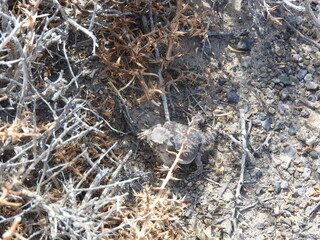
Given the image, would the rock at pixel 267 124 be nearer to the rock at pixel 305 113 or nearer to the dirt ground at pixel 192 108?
the dirt ground at pixel 192 108

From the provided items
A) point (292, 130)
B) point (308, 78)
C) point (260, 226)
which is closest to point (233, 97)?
point (292, 130)

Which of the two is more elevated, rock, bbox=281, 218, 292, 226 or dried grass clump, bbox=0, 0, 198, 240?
dried grass clump, bbox=0, 0, 198, 240

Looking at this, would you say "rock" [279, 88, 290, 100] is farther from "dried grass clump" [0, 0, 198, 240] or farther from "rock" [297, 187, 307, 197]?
"dried grass clump" [0, 0, 198, 240]

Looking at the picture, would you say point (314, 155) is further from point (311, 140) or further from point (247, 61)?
point (247, 61)

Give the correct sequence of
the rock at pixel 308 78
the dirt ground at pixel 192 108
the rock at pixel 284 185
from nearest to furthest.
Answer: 1. the dirt ground at pixel 192 108
2. the rock at pixel 284 185
3. the rock at pixel 308 78

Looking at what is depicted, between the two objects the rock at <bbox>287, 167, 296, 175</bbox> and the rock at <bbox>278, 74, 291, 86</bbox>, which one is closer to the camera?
the rock at <bbox>287, 167, 296, 175</bbox>

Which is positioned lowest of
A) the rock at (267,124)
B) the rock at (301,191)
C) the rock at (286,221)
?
the rock at (286,221)

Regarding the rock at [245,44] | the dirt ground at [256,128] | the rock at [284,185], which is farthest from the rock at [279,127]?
the rock at [245,44]

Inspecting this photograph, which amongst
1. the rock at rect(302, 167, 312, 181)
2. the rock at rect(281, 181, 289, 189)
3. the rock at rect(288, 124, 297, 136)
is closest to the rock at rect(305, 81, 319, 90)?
the rock at rect(288, 124, 297, 136)
